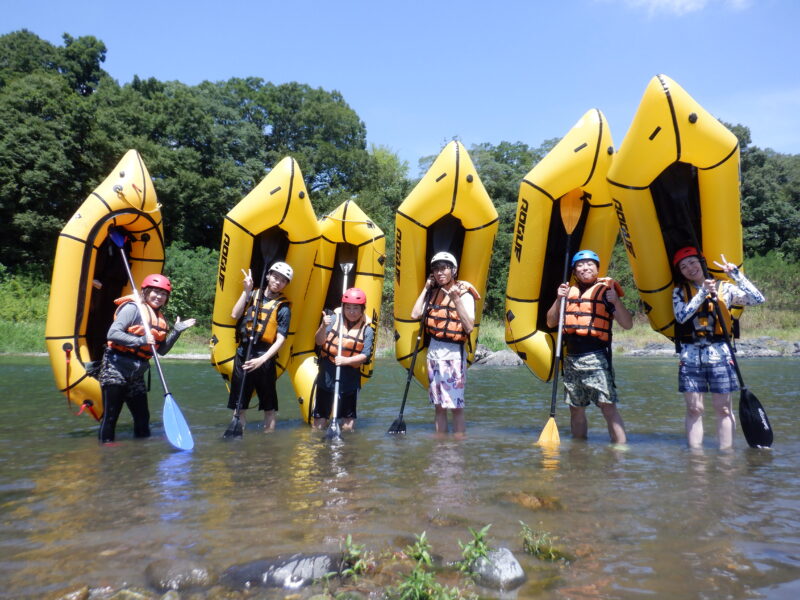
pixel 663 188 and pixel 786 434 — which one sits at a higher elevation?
pixel 663 188

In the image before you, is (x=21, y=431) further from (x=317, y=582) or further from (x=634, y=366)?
(x=634, y=366)

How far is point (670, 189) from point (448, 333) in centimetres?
212

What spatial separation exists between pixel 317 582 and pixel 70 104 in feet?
82.8

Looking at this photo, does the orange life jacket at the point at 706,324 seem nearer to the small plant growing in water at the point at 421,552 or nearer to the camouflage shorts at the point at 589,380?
the camouflage shorts at the point at 589,380

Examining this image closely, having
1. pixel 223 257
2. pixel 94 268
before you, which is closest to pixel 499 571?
pixel 223 257

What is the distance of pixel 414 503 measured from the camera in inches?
121

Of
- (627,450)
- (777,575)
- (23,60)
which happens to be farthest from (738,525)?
(23,60)

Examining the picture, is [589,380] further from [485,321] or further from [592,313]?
[485,321]

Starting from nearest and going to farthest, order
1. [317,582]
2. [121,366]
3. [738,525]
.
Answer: [317,582] < [738,525] < [121,366]

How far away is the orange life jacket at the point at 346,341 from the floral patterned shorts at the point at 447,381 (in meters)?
0.68

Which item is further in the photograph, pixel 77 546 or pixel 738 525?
pixel 738 525

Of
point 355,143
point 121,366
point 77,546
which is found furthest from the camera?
point 355,143

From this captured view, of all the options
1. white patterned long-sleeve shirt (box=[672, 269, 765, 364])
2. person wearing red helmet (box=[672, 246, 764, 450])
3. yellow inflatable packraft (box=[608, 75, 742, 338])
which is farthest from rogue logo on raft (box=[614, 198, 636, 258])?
white patterned long-sleeve shirt (box=[672, 269, 765, 364])

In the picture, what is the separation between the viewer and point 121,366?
4945 millimetres
